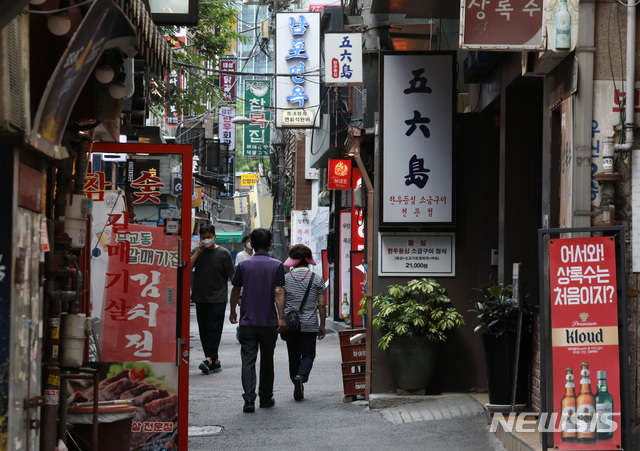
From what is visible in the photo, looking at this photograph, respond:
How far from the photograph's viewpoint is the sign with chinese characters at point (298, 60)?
68.9 feet

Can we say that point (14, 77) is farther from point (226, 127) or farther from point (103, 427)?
point (226, 127)

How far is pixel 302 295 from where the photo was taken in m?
11.7

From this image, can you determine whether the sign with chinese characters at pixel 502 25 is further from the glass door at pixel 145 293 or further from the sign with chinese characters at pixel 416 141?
the sign with chinese characters at pixel 416 141

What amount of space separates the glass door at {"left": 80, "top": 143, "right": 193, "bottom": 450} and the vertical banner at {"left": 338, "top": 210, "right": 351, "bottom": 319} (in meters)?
14.8

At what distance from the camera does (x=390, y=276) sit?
447 inches

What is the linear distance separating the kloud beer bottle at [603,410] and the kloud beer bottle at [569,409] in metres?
0.17

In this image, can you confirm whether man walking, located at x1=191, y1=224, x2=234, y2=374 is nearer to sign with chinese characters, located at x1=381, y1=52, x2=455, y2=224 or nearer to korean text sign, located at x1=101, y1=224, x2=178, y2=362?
sign with chinese characters, located at x1=381, y1=52, x2=455, y2=224

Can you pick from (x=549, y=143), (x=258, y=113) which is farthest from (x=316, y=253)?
(x=549, y=143)

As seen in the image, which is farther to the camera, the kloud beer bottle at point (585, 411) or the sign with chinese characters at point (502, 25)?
the sign with chinese characters at point (502, 25)

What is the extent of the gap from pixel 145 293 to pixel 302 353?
4.76 m

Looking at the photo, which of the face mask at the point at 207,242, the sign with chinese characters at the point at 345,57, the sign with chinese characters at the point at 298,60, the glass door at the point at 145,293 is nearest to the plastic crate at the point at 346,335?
the face mask at the point at 207,242

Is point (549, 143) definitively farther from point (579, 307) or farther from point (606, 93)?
point (579, 307)

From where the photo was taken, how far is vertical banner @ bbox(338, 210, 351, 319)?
2225 centimetres

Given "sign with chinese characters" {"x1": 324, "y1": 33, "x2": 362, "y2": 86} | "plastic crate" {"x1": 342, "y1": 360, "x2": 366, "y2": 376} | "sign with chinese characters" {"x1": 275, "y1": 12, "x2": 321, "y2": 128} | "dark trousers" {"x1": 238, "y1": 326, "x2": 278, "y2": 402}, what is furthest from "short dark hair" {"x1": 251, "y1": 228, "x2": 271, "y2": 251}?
"sign with chinese characters" {"x1": 275, "y1": 12, "x2": 321, "y2": 128}
